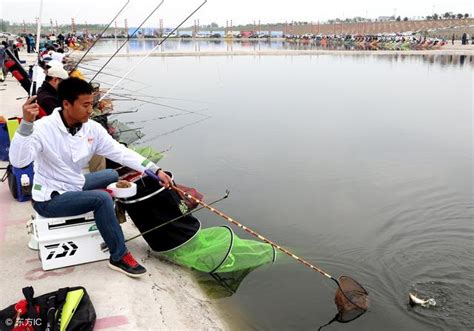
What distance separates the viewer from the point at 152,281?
14.2 feet

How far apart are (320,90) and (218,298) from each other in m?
16.9

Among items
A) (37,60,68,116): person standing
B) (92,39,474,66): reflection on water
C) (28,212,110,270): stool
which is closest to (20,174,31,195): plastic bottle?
(37,60,68,116): person standing

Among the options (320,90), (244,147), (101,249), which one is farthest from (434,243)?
(320,90)

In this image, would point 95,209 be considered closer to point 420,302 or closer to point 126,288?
point 126,288

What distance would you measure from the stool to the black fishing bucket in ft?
1.39

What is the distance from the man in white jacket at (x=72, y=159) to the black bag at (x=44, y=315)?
0.75 meters

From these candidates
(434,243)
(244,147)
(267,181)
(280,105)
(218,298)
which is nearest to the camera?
(218,298)

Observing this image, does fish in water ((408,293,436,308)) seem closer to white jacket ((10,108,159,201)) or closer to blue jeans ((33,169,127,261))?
blue jeans ((33,169,127,261))

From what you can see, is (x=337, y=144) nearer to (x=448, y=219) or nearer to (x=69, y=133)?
(x=448, y=219)

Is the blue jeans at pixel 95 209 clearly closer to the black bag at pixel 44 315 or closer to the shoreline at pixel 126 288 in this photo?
the shoreline at pixel 126 288

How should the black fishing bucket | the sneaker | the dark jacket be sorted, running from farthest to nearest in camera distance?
the dark jacket
the black fishing bucket
the sneaker

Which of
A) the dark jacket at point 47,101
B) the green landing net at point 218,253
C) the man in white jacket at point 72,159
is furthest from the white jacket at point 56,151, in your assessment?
the dark jacket at point 47,101

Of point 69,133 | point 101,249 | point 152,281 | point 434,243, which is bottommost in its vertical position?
point 434,243

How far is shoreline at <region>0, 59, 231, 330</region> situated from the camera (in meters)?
3.70
